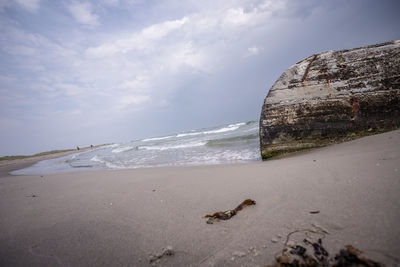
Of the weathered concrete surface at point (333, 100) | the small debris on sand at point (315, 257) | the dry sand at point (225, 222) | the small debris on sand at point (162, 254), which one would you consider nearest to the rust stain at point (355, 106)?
the weathered concrete surface at point (333, 100)

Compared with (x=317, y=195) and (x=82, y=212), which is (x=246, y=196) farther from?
(x=82, y=212)

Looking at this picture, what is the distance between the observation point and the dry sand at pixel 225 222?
4.06ft

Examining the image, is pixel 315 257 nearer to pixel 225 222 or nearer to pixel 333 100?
pixel 225 222

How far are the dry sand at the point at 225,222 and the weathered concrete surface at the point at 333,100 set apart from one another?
4.13 feet

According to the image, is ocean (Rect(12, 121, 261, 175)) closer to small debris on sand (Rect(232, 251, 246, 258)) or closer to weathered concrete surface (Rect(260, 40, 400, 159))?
weathered concrete surface (Rect(260, 40, 400, 159))

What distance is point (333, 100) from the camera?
413 cm

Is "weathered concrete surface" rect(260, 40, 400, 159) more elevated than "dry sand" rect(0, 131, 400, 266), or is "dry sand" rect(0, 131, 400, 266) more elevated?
"weathered concrete surface" rect(260, 40, 400, 159)

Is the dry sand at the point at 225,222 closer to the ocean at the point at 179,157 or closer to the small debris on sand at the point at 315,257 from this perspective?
the small debris on sand at the point at 315,257

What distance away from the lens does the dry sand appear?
1238 mm

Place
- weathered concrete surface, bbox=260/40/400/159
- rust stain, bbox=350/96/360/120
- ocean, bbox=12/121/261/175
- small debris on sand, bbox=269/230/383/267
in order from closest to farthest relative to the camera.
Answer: small debris on sand, bbox=269/230/383/267
weathered concrete surface, bbox=260/40/400/159
rust stain, bbox=350/96/360/120
ocean, bbox=12/121/261/175

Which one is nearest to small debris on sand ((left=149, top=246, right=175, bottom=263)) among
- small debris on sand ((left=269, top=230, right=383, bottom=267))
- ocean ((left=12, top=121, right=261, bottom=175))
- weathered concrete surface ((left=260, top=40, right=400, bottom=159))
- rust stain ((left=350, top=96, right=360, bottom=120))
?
small debris on sand ((left=269, top=230, right=383, bottom=267))

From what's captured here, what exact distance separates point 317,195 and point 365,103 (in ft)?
11.2

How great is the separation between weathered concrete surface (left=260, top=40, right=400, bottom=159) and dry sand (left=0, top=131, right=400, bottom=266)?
4.13ft

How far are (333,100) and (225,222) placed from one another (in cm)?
407
